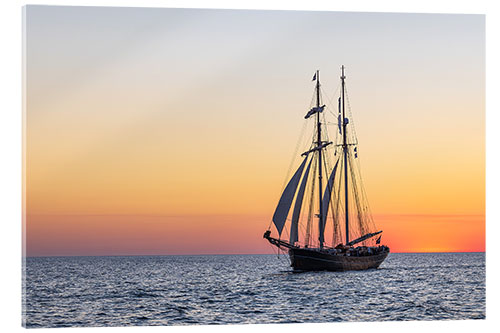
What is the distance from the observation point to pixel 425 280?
4219cm

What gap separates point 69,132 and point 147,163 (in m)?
3.42

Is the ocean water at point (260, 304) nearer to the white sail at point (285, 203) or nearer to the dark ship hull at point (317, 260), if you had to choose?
the white sail at point (285, 203)

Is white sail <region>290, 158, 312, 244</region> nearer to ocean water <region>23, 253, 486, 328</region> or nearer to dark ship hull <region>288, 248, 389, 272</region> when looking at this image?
dark ship hull <region>288, 248, 389, 272</region>

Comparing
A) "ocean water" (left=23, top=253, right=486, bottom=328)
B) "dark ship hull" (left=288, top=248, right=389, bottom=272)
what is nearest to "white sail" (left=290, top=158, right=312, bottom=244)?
"dark ship hull" (left=288, top=248, right=389, bottom=272)

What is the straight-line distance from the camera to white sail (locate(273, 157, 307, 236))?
32344mm

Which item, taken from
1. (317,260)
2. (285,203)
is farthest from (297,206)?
(317,260)

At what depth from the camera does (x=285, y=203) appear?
33.2m

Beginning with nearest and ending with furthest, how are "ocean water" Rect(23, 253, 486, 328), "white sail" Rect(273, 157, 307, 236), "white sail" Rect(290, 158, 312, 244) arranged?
"ocean water" Rect(23, 253, 486, 328) → "white sail" Rect(273, 157, 307, 236) → "white sail" Rect(290, 158, 312, 244)

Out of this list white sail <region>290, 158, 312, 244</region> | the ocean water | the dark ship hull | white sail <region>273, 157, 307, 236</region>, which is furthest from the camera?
the dark ship hull

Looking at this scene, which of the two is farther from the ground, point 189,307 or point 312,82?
point 312,82

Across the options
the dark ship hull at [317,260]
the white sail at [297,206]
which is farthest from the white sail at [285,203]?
the dark ship hull at [317,260]

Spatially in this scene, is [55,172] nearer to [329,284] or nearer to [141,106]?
[141,106]
